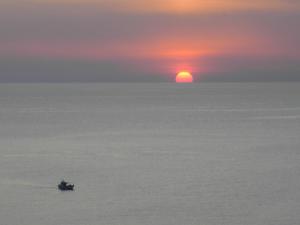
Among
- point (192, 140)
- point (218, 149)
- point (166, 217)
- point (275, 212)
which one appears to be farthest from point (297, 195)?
point (192, 140)

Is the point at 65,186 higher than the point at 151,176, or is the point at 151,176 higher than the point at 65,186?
the point at 151,176

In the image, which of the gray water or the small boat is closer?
the gray water

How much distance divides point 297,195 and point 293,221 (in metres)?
8.38

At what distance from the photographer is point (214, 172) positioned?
65250mm

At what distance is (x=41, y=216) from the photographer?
4681 cm

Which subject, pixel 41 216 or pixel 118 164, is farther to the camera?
pixel 118 164

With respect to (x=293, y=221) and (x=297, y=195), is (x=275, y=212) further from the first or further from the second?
(x=297, y=195)

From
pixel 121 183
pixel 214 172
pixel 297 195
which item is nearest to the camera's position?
pixel 297 195

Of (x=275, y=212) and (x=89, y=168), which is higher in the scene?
(x=89, y=168)

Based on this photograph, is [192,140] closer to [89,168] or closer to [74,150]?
[74,150]

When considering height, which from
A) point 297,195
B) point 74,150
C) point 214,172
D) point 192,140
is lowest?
point 297,195

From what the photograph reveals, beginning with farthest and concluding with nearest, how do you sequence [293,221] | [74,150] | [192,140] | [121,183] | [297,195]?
1. [192,140]
2. [74,150]
3. [121,183]
4. [297,195]
5. [293,221]

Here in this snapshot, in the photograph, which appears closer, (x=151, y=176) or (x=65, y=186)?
(x=65, y=186)

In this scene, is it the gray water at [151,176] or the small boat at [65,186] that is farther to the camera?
the small boat at [65,186]
